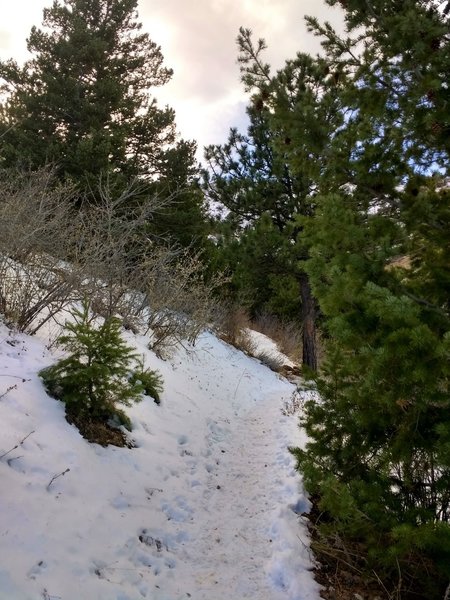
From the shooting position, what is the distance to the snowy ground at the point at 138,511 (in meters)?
2.56

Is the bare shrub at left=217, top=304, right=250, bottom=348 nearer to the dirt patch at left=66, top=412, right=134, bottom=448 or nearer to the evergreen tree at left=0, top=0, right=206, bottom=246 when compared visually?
the evergreen tree at left=0, top=0, right=206, bottom=246

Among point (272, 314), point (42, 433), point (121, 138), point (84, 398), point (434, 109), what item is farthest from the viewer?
point (272, 314)

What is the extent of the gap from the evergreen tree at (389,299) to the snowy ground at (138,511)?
778 millimetres

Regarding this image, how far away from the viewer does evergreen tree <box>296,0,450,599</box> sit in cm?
223

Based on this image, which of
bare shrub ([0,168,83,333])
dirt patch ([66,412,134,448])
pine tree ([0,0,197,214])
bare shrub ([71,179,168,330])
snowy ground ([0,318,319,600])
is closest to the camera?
snowy ground ([0,318,319,600])

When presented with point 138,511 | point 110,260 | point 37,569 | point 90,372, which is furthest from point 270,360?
point 37,569

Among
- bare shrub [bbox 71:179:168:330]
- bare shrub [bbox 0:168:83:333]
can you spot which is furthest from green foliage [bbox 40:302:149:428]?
bare shrub [bbox 71:179:168:330]

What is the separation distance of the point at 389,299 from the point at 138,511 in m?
2.69

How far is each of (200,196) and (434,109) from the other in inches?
395

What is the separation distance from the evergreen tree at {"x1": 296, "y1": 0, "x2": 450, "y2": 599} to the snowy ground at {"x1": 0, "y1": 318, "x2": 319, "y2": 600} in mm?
778

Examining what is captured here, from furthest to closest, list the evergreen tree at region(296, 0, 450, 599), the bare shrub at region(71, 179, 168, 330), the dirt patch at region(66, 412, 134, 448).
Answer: the bare shrub at region(71, 179, 168, 330)
the dirt patch at region(66, 412, 134, 448)
the evergreen tree at region(296, 0, 450, 599)

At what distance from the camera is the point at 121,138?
38.9ft

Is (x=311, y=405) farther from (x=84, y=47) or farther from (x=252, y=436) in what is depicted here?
(x=84, y=47)

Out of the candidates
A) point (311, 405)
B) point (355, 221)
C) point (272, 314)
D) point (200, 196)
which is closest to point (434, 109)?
point (355, 221)
